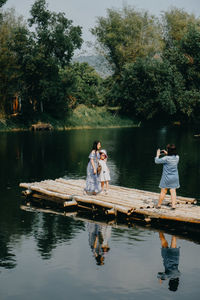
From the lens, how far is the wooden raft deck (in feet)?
49.2

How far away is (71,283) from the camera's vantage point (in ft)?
34.8

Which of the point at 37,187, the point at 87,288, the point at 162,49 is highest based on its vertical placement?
the point at 162,49

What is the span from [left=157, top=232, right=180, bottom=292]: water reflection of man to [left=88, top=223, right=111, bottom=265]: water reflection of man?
1.69 metres

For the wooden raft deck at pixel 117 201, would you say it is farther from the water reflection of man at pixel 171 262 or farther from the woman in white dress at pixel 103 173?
the water reflection of man at pixel 171 262

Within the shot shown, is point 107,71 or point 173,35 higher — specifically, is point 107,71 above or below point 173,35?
below

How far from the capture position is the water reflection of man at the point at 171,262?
35.3 ft

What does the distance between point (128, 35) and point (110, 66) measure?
719 cm

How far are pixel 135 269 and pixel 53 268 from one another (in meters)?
2.13

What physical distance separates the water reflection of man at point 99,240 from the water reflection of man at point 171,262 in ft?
5.54

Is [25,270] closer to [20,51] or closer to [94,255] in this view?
[94,255]

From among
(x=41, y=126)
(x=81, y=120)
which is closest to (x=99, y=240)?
(x=41, y=126)

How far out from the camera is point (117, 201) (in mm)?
16562

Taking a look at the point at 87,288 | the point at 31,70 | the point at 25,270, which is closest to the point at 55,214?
the point at 25,270

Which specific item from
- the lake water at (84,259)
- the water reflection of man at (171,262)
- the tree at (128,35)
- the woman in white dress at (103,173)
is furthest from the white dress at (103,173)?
the tree at (128,35)
